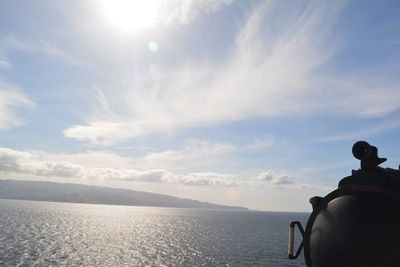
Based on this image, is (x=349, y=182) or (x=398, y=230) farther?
(x=349, y=182)

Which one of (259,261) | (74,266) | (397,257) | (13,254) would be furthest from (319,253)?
(13,254)

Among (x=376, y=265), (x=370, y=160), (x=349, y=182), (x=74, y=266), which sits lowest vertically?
(x=74, y=266)

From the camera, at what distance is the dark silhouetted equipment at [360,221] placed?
22.7ft

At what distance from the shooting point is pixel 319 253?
25.9 feet

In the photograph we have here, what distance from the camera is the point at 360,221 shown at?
7.23m

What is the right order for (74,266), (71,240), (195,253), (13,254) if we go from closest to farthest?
(74,266) → (13,254) → (195,253) → (71,240)

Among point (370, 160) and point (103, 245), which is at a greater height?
point (370, 160)

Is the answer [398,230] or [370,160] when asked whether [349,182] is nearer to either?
[370,160]

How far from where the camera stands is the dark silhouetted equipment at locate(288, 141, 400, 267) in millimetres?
6910

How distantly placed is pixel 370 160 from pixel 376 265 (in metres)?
2.42

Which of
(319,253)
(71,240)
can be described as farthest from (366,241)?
(71,240)

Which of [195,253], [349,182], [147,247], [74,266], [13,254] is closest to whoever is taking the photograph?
[349,182]

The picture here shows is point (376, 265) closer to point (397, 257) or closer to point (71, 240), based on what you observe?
point (397, 257)

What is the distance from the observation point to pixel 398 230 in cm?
686
